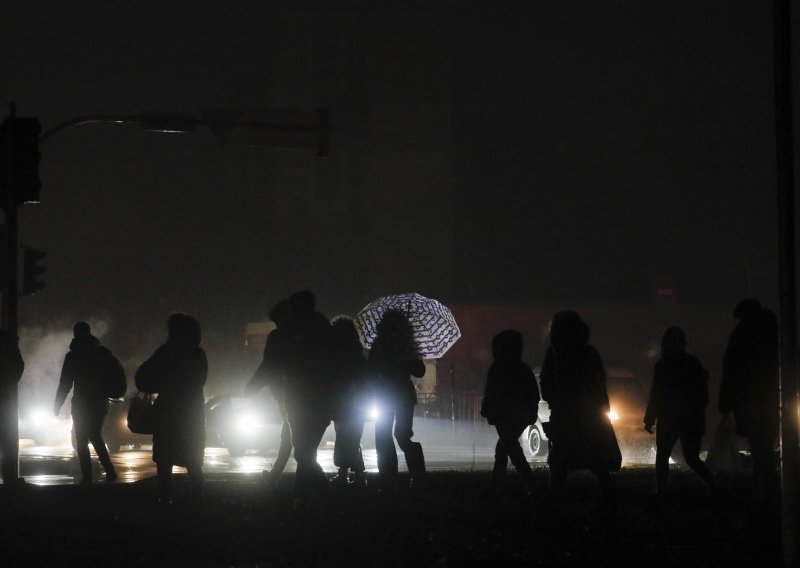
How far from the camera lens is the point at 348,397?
40.2 feet

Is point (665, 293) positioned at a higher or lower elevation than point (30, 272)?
higher

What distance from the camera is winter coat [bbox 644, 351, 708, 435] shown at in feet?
41.5

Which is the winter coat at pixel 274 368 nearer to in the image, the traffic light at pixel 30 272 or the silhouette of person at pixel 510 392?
the silhouette of person at pixel 510 392

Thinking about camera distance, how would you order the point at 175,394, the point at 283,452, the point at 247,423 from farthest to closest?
the point at 247,423, the point at 283,452, the point at 175,394

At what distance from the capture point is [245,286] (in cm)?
7625

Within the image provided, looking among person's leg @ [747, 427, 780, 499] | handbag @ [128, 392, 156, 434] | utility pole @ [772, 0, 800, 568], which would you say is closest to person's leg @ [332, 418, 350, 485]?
handbag @ [128, 392, 156, 434]

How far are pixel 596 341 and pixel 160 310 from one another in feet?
87.4

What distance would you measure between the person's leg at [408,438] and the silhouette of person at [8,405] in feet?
12.8

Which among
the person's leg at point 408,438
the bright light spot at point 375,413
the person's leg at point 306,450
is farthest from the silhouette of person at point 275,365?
the person's leg at point 408,438

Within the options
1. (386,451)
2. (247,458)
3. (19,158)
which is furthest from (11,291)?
(247,458)

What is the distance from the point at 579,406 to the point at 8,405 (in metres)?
6.28

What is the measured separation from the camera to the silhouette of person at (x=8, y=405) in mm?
13734

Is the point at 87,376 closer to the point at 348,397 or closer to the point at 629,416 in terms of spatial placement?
the point at 348,397

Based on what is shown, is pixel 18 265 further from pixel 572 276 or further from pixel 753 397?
pixel 572 276
